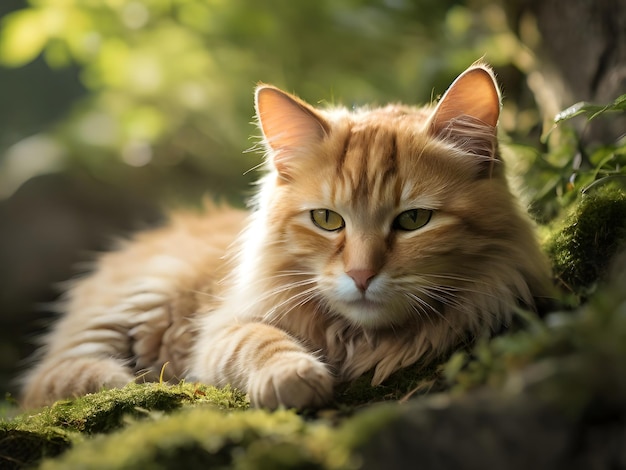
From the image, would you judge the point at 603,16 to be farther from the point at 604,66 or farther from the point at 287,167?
the point at 287,167

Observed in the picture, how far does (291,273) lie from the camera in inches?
66.5

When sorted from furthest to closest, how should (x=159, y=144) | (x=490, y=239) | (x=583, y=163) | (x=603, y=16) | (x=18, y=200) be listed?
(x=159, y=144) → (x=18, y=200) → (x=603, y=16) → (x=583, y=163) → (x=490, y=239)

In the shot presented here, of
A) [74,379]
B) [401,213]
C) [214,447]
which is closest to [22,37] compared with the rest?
[74,379]

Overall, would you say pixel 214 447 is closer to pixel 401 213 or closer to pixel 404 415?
pixel 404 415

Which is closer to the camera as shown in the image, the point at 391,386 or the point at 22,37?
the point at 391,386

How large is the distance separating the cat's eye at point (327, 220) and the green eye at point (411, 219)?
0.50 ft

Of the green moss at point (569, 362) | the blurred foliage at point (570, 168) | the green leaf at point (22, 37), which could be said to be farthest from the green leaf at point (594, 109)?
the green leaf at point (22, 37)

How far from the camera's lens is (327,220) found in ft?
5.42

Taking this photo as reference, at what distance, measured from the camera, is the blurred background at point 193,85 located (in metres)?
2.68

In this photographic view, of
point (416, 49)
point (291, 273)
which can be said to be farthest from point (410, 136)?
point (416, 49)

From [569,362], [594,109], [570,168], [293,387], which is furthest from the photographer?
[570,168]

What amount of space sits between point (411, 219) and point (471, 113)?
0.34 m

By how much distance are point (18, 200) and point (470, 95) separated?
128 inches

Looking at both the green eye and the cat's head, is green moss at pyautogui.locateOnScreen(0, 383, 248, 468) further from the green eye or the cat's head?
the green eye
